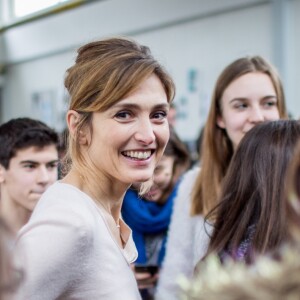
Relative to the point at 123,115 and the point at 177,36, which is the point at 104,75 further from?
the point at 177,36

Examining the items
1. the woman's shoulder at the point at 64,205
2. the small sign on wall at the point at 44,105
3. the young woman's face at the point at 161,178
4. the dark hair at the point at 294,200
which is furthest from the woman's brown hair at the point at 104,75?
the small sign on wall at the point at 44,105

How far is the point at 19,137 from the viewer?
8.73ft

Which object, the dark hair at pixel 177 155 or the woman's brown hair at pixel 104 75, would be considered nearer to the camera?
the woman's brown hair at pixel 104 75

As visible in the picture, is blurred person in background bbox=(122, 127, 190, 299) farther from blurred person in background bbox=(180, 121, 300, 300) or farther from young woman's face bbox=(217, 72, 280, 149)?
blurred person in background bbox=(180, 121, 300, 300)

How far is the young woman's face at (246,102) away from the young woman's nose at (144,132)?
0.96 meters

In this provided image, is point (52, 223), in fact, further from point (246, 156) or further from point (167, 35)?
point (167, 35)

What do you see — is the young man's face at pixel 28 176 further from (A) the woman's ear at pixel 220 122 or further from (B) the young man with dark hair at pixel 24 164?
(A) the woman's ear at pixel 220 122

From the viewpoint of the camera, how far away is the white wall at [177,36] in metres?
6.67

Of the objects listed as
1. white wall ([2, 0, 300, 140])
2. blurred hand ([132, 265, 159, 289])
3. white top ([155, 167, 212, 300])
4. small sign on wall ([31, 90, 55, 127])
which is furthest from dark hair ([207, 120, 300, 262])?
small sign on wall ([31, 90, 55, 127])

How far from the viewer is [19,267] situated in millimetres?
729

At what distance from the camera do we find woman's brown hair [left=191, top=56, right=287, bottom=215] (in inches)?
94.2

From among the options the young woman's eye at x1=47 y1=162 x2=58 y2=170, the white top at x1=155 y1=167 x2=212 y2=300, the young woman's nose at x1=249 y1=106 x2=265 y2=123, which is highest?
the young woman's nose at x1=249 y1=106 x2=265 y2=123

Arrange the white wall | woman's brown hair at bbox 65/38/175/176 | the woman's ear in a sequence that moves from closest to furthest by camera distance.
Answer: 1. woman's brown hair at bbox 65/38/175/176
2. the woman's ear
3. the white wall

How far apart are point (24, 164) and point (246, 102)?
96 centimetres
